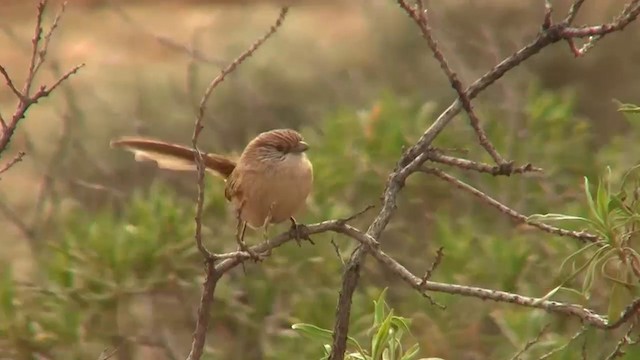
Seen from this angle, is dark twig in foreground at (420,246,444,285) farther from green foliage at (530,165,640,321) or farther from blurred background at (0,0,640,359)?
blurred background at (0,0,640,359)

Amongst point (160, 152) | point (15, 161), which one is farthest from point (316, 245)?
point (15, 161)

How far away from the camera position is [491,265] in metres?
3.93

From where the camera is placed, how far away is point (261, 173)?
282 cm

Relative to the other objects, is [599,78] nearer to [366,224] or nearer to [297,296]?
[366,224]

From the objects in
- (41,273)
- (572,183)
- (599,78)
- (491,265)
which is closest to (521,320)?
(491,265)

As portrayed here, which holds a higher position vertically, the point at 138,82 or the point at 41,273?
the point at 138,82

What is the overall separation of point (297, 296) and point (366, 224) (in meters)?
0.90

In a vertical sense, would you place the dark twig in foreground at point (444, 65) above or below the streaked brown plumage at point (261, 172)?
below

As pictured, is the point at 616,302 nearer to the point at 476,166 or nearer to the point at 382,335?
the point at 476,166

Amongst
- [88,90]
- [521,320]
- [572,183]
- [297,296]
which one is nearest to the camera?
[521,320]

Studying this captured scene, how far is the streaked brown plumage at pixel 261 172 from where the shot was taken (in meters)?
2.71

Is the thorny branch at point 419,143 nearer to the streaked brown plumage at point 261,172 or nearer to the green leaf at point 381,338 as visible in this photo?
the green leaf at point 381,338

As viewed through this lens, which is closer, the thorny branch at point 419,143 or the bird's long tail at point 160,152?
the thorny branch at point 419,143

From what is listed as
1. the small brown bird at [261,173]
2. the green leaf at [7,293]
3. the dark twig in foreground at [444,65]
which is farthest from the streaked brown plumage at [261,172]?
the green leaf at [7,293]
